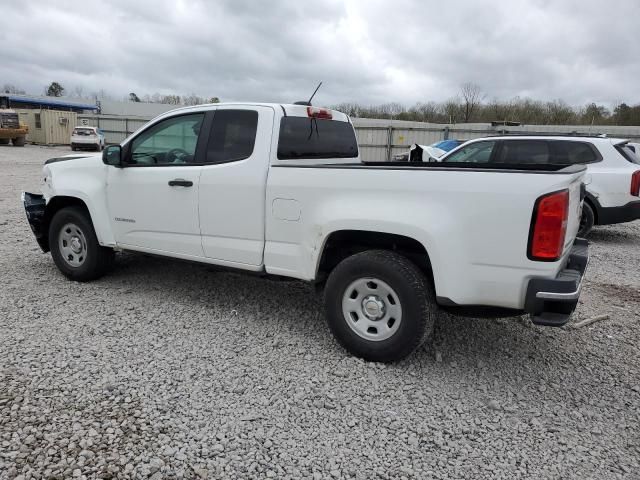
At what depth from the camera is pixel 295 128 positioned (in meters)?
4.23

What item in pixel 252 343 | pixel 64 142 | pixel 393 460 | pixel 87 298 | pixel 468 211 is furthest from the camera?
pixel 64 142

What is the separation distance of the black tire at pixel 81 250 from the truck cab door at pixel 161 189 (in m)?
0.38

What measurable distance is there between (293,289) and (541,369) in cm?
253

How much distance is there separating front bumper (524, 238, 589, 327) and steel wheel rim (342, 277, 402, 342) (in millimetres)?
839

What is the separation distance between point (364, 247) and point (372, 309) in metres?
0.54

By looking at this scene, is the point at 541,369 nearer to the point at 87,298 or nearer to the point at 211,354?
the point at 211,354

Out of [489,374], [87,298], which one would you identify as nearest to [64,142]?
[87,298]

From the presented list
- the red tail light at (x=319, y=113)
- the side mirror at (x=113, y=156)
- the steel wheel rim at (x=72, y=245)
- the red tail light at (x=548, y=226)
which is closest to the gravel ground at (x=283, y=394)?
the steel wheel rim at (x=72, y=245)

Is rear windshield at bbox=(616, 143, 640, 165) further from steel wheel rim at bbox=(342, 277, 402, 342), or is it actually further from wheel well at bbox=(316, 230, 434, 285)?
steel wheel rim at bbox=(342, 277, 402, 342)

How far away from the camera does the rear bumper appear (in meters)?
7.75

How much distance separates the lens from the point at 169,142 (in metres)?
4.71

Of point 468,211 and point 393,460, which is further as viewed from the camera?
point 468,211

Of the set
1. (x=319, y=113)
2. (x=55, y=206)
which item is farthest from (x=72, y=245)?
(x=319, y=113)

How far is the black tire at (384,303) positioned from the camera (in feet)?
10.8
